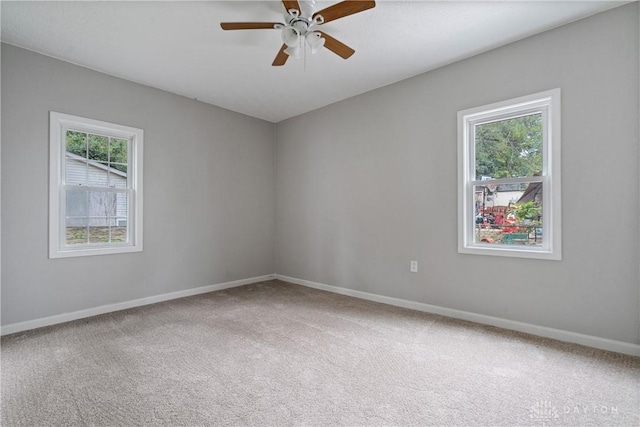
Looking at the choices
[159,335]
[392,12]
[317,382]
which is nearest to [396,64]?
[392,12]

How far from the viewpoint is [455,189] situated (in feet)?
10.4

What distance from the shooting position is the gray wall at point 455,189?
2.34 m

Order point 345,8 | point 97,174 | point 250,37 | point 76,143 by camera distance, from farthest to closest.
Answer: point 97,174 < point 76,143 < point 250,37 < point 345,8

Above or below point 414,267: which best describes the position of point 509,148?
above

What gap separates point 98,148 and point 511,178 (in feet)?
14.3

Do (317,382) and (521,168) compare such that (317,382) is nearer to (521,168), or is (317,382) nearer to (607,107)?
(521,168)

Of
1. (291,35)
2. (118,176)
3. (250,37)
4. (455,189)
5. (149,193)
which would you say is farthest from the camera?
(149,193)

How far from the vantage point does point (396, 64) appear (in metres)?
3.23

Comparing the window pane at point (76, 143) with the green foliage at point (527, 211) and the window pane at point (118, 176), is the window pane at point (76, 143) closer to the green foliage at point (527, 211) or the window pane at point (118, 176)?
the window pane at point (118, 176)

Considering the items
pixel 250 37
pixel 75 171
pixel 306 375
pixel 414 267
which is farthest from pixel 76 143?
pixel 414 267

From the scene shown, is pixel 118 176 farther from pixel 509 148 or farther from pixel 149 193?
pixel 509 148

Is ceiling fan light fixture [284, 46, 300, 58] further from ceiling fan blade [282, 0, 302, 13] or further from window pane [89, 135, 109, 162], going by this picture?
window pane [89, 135, 109, 162]

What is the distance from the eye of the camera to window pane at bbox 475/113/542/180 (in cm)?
278

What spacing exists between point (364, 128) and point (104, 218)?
329 cm
